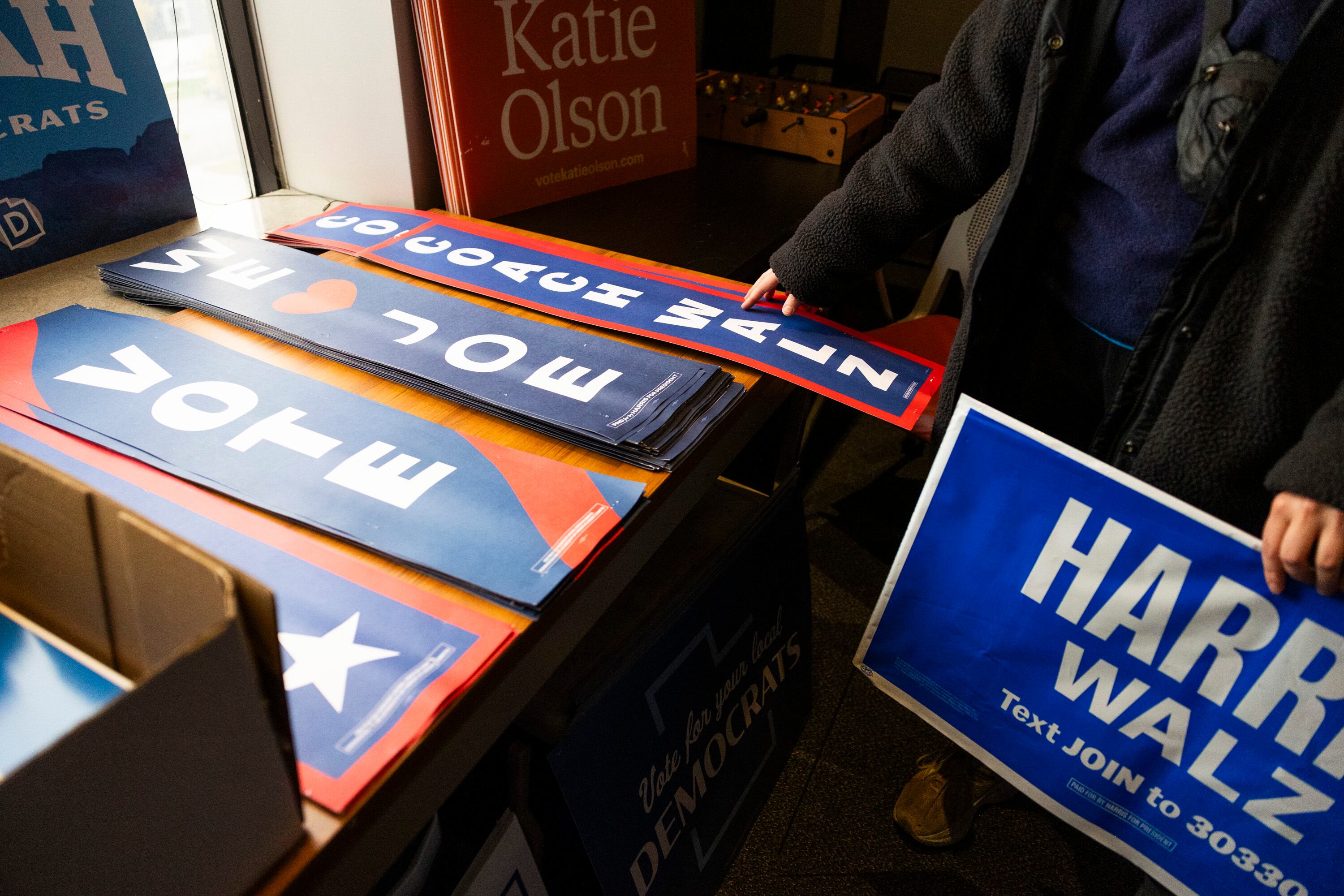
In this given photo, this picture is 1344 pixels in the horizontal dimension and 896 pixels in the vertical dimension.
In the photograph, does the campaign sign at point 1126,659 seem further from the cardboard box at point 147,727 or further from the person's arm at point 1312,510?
the cardboard box at point 147,727

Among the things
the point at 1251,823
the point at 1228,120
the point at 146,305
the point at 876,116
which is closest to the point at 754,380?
the point at 1228,120

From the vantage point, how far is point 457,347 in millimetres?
898

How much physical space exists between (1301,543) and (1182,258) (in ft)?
0.84

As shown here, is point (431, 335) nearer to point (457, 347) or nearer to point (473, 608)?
point (457, 347)

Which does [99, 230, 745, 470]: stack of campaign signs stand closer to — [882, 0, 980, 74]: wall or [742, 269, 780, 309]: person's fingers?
[742, 269, 780, 309]: person's fingers

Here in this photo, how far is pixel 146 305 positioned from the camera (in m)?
0.98

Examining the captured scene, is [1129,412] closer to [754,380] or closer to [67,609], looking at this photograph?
[754,380]

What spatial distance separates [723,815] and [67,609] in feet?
3.02

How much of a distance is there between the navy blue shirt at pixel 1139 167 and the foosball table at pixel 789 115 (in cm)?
91

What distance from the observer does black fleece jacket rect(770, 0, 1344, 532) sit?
2.03 feet

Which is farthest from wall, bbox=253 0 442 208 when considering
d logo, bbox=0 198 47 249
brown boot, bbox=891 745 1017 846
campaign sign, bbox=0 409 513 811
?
brown boot, bbox=891 745 1017 846

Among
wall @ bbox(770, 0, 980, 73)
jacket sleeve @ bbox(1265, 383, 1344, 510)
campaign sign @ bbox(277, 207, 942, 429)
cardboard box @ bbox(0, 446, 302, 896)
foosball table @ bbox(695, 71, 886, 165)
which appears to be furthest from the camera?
wall @ bbox(770, 0, 980, 73)

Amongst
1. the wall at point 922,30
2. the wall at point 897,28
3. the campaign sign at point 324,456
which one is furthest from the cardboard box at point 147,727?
the wall at point 922,30

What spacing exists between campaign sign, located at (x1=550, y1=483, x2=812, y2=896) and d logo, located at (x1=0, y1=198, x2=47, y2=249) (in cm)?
97
